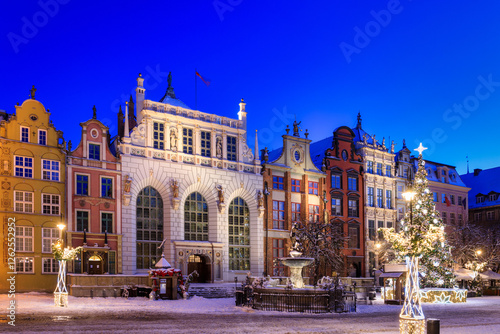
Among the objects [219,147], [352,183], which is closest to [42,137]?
[219,147]

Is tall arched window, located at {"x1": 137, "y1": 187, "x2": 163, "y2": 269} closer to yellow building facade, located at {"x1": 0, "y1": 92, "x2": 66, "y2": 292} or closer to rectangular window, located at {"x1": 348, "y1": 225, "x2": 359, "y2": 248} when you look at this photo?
yellow building facade, located at {"x1": 0, "y1": 92, "x2": 66, "y2": 292}

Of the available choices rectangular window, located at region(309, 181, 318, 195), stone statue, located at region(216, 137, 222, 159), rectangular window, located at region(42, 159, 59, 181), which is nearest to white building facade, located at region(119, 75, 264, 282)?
stone statue, located at region(216, 137, 222, 159)

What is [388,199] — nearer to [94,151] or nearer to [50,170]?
[94,151]

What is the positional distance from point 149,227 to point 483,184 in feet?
161

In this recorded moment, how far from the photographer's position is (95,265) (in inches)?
1594

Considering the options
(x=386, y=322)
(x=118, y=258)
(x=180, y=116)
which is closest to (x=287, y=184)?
(x=180, y=116)

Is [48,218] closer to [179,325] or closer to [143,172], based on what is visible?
[143,172]

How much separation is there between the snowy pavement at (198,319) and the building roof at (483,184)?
44.2 metres

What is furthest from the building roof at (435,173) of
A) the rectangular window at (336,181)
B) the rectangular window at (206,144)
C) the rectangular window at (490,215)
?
the rectangular window at (206,144)

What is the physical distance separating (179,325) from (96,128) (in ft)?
80.7

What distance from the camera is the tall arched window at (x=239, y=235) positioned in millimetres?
48312

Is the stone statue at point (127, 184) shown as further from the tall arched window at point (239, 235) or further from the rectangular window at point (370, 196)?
the rectangular window at point (370, 196)

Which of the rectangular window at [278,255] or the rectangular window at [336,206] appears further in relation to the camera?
the rectangular window at [336,206]

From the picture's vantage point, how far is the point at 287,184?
5184cm
